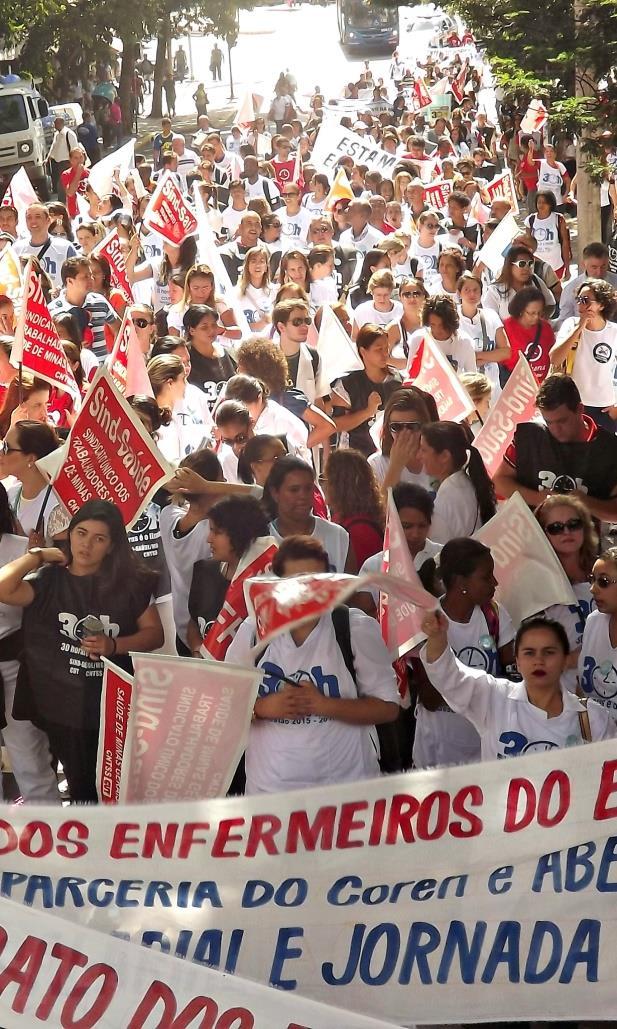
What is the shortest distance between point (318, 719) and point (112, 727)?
26.6 inches

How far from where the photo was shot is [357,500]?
6.41 metres

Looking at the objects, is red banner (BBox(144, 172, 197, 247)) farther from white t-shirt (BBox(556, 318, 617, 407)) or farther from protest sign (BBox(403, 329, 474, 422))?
protest sign (BBox(403, 329, 474, 422))

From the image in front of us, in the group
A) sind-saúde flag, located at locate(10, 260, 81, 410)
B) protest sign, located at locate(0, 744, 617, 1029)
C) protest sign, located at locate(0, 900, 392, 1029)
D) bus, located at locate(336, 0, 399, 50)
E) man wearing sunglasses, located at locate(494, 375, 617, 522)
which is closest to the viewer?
protest sign, located at locate(0, 900, 392, 1029)

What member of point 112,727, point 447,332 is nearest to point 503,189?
point 447,332

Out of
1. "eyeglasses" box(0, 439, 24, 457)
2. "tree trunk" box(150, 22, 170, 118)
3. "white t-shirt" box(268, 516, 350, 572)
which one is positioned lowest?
"tree trunk" box(150, 22, 170, 118)

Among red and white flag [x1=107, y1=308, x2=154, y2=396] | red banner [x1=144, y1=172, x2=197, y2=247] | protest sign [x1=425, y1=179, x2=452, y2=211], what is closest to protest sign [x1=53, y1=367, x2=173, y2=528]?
red and white flag [x1=107, y1=308, x2=154, y2=396]

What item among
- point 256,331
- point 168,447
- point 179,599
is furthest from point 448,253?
point 179,599

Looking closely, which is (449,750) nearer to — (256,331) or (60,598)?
(60,598)

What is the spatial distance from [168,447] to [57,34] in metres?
32.2

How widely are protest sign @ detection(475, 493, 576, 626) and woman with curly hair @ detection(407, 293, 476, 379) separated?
133 inches

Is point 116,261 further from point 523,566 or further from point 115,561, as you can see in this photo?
point 523,566

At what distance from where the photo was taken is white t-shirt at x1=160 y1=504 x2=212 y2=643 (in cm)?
626

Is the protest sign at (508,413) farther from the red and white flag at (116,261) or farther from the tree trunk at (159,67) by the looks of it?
the tree trunk at (159,67)

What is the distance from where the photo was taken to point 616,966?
414cm
